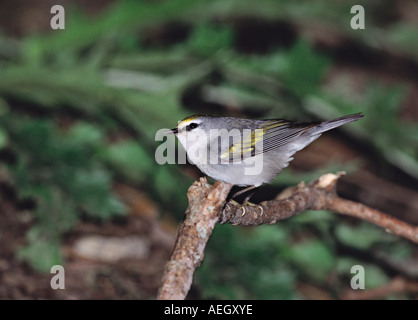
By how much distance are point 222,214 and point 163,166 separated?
5.18 ft

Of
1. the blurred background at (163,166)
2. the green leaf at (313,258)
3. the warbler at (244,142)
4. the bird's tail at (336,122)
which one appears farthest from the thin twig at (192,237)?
the green leaf at (313,258)

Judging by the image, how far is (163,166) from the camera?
4215 millimetres

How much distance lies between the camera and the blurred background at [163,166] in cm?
402

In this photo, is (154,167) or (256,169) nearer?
(256,169)

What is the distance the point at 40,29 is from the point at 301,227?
5278mm

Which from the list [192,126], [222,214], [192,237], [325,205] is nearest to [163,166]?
[192,126]

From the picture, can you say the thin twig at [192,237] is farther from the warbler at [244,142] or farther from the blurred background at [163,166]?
the blurred background at [163,166]

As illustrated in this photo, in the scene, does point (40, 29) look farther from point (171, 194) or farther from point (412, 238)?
point (412, 238)

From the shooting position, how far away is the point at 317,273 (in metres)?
4.48

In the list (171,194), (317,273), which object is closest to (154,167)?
Result: (171,194)

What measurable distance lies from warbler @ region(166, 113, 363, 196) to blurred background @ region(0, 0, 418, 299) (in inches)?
27.3

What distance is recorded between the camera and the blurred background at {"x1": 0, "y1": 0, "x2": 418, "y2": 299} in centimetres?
402

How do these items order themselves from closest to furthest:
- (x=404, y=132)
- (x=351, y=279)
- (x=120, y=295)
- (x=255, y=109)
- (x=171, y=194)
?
(x=120, y=295) < (x=171, y=194) < (x=351, y=279) < (x=404, y=132) < (x=255, y=109)

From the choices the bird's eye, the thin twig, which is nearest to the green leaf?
the bird's eye
